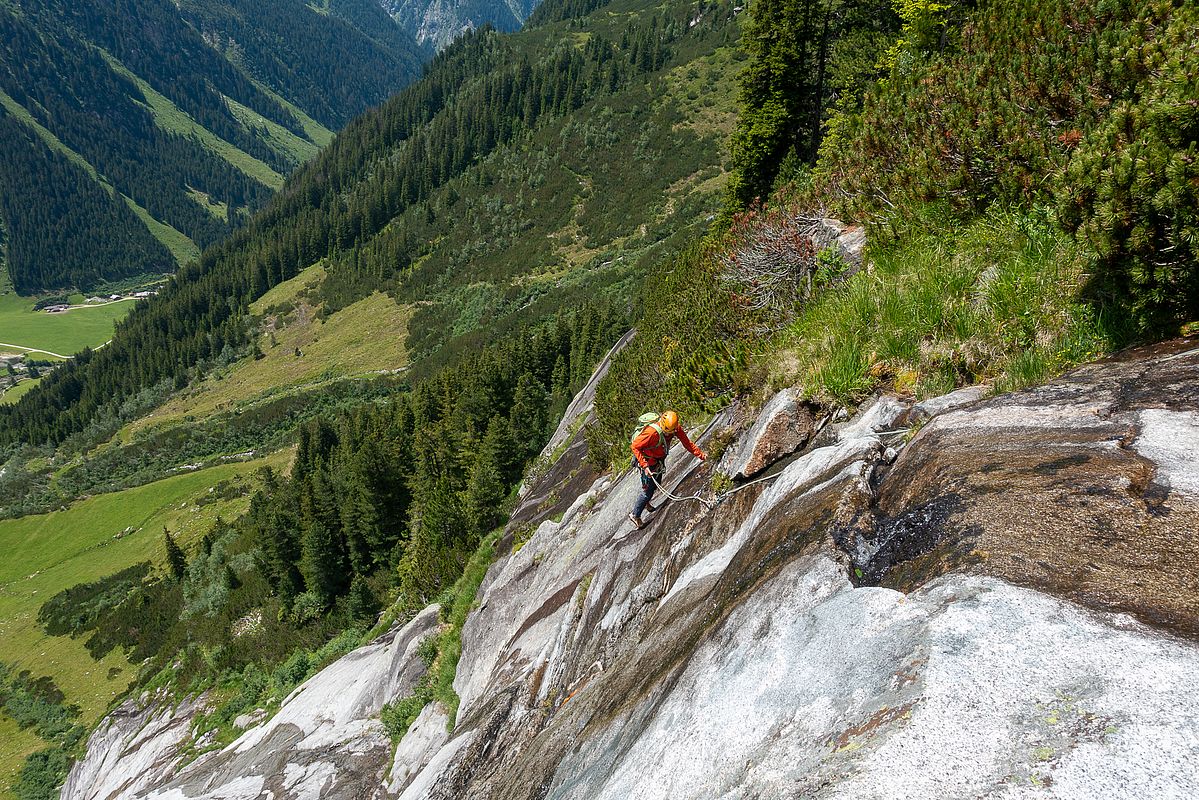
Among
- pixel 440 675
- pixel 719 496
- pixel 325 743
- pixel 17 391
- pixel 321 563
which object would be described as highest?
pixel 17 391

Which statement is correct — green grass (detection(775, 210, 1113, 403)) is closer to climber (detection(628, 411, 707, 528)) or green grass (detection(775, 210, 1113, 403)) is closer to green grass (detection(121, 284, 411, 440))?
climber (detection(628, 411, 707, 528))

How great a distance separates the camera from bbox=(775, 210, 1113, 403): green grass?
256 inches

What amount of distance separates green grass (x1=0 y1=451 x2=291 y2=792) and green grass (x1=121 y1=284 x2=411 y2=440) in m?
25.2

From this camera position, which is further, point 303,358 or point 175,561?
point 303,358

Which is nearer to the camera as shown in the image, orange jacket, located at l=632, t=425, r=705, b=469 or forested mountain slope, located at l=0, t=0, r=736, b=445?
orange jacket, located at l=632, t=425, r=705, b=469

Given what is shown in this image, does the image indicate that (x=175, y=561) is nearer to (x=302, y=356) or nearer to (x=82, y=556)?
(x=82, y=556)

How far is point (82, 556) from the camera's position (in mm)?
81812

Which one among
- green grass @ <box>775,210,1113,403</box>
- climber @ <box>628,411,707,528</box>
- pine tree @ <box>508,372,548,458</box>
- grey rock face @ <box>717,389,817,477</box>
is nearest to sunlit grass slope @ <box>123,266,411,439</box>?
pine tree @ <box>508,372,548,458</box>

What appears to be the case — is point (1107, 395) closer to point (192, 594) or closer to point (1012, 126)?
point (1012, 126)

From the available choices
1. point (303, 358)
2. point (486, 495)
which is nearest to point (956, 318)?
point (486, 495)

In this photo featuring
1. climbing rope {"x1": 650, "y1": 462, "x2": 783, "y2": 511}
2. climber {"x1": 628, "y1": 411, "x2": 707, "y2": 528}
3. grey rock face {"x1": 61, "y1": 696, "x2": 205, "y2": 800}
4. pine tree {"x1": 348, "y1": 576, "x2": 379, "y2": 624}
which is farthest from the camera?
pine tree {"x1": 348, "y1": 576, "x2": 379, "y2": 624}

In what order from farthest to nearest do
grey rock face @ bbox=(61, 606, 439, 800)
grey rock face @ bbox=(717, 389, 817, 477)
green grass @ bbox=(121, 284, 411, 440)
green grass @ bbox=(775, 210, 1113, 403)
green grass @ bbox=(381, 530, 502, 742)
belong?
green grass @ bbox=(121, 284, 411, 440), grey rock face @ bbox=(61, 606, 439, 800), green grass @ bbox=(381, 530, 502, 742), grey rock face @ bbox=(717, 389, 817, 477), green grass @ bbox=(775, 210, 1113, 403)

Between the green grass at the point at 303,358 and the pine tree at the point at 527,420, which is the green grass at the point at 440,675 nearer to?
the pine tree at the point at 527,420

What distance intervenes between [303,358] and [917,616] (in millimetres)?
134554
